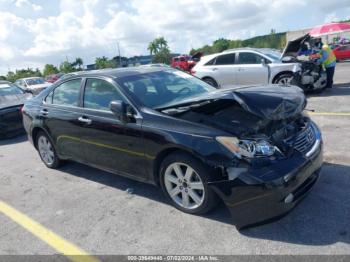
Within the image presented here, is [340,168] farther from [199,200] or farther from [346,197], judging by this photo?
[199,200]

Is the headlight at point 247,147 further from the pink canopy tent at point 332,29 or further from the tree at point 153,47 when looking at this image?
the tree at point 153,47

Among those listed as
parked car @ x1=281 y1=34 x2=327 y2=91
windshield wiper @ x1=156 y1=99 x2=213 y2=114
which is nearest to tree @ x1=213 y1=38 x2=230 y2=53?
parked car @ x1=281 y1=34 x2=327 y2=91

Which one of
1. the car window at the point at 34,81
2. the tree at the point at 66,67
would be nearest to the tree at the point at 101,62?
the tree at the point at 66,67

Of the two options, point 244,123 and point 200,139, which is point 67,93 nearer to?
point 200,139

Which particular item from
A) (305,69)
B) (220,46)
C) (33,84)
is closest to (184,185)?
(305,69)

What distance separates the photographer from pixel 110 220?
158 inches

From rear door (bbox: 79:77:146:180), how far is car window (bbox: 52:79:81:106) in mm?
247

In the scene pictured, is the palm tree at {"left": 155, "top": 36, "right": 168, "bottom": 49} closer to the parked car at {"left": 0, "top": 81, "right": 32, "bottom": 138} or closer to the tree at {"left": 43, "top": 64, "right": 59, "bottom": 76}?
the tree at {"left": 43, "top": 64, "right": 59, "bottom": 76}

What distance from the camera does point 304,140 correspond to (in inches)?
146

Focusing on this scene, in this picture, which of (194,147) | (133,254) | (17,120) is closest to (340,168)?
(194,147)

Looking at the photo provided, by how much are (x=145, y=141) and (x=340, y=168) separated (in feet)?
8.76

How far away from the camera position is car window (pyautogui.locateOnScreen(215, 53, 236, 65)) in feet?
38.4

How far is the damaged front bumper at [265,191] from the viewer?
314 centimetres

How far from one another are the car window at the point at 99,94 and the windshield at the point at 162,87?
166 mm
